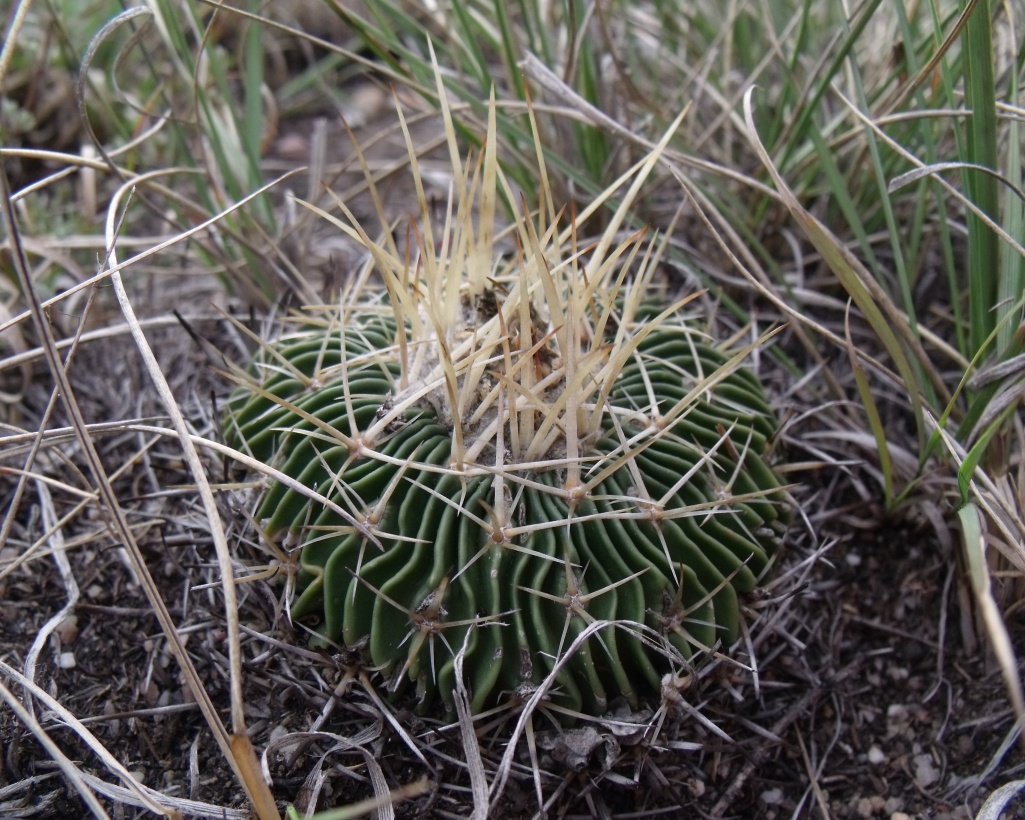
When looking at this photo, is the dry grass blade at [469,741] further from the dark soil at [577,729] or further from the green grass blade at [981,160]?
the green grass blade at [981,160]

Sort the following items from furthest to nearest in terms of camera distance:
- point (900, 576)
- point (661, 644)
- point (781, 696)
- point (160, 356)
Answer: point (160, 356)
point (900, 576)
point (781, 696)
point (661, 644)

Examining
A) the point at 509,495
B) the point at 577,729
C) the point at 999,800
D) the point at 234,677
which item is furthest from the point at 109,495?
the point at 999,800

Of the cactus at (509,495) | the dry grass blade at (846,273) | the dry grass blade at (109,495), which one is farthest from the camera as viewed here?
the dry grass blade at (846,273)

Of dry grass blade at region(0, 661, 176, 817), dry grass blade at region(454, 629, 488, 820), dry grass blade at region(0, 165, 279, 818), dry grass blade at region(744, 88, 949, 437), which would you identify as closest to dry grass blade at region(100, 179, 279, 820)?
dry grass blade at region(0, 165, 279, 818)

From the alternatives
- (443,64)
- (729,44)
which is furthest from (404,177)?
(729,44)

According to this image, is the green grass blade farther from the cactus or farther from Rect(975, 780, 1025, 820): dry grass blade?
Rect(975, 780, 1025, 820): dry grass blade

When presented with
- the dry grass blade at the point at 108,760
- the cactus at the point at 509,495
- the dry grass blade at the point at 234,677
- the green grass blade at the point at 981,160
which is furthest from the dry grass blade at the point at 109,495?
the green grass blade at the point at 981,160

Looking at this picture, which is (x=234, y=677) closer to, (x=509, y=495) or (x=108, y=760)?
(x=108, y=760)

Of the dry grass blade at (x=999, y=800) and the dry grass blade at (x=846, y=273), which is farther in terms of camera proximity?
the dry grass blade at (x=846, y=273)

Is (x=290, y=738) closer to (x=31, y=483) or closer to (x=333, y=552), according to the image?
(x=333, y=552)
